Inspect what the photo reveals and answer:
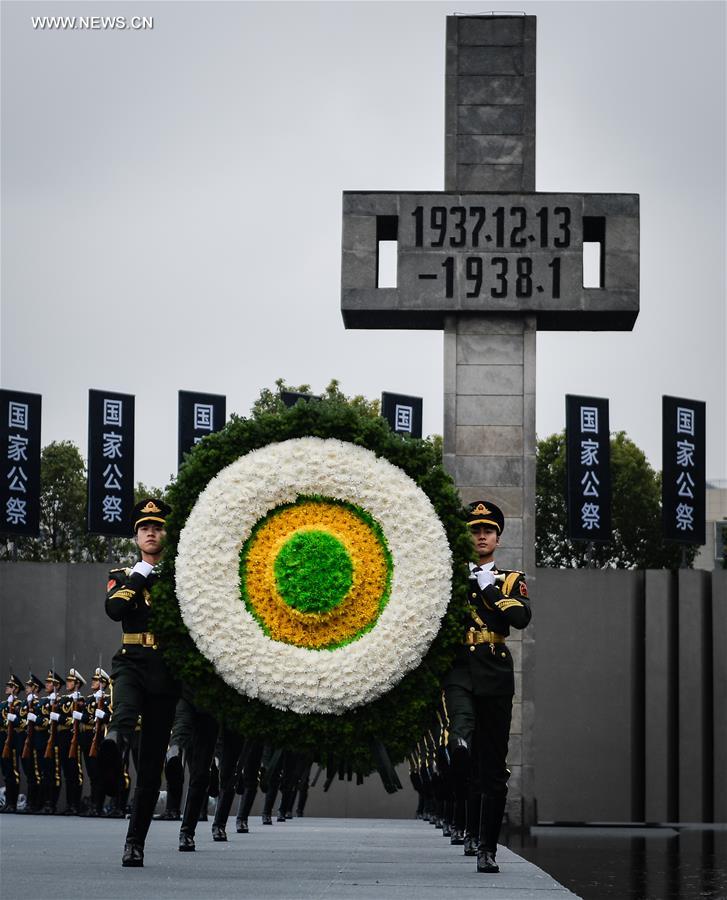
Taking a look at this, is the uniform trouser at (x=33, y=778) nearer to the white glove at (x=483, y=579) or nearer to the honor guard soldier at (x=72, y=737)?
the honor guard soldier at (x=72, y=737)

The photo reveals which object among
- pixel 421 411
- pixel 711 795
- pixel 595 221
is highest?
pixel 595 221

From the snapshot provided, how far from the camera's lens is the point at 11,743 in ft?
75.1

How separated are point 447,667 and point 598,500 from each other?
59.0 ft

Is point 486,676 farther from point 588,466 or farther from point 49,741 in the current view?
point 588,466

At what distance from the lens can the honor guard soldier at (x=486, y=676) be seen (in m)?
9.26

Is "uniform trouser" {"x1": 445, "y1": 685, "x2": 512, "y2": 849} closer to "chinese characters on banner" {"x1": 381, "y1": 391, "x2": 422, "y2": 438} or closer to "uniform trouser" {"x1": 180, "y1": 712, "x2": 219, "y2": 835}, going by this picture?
"uniform trouser" {"x1": 180, "y1": 712, "x2": 219, "y2": 835}

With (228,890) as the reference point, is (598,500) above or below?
above

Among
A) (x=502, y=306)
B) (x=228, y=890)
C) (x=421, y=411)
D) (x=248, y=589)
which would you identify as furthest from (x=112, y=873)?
(x=421, y=411)

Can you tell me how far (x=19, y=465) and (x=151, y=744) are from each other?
16775 millimetres

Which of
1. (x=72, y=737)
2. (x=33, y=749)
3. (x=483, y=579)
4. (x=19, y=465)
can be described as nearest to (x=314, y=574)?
(x=483, y=579)

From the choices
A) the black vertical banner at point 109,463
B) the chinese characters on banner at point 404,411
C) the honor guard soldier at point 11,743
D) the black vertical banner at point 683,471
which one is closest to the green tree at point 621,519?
the chinese characters on banner at point 404,411

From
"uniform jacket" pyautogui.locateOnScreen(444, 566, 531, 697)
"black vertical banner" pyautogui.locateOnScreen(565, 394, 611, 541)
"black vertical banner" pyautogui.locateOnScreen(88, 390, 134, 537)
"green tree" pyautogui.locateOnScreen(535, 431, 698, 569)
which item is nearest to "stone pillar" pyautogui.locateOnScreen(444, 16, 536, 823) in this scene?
"black vertical banner" pyautogui.locateOnScreen(565, 394, 611, 541)

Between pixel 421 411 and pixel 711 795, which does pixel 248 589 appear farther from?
pixel 421 411

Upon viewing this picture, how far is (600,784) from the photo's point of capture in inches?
1006
